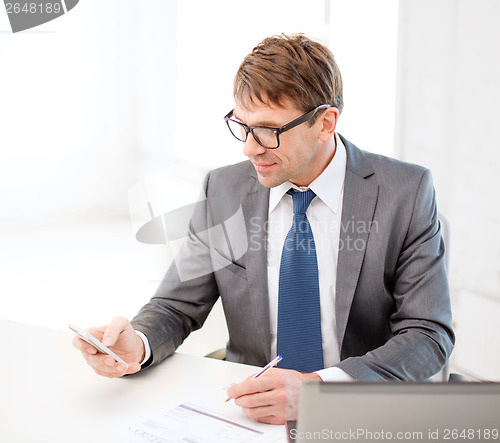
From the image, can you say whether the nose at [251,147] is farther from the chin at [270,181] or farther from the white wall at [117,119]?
the white wall at [117,119]

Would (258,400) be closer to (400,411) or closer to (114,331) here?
(114,331)

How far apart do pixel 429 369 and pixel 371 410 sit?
0.83m

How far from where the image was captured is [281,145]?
156cm

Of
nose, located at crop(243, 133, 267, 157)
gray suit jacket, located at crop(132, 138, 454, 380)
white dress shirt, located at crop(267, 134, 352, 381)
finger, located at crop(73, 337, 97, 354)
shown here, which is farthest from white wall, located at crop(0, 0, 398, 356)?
finger, located at crop(73, 337, 97, 354)

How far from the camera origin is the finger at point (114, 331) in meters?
1.37

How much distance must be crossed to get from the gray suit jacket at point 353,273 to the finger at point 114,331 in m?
0.09

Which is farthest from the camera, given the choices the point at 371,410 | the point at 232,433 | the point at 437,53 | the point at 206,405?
the point at 437,53

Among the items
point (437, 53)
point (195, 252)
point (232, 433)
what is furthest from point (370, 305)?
point (437, 53)

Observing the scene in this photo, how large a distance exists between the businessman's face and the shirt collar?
0.05 m

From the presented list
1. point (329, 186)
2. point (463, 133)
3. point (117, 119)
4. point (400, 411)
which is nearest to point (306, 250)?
point (329, 186)

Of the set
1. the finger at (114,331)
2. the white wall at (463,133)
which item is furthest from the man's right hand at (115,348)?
the white wall at (463,133)

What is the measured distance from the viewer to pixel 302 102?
156 cm

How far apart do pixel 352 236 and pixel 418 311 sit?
0.25 m

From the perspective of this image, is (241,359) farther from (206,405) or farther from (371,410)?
(371,410)
